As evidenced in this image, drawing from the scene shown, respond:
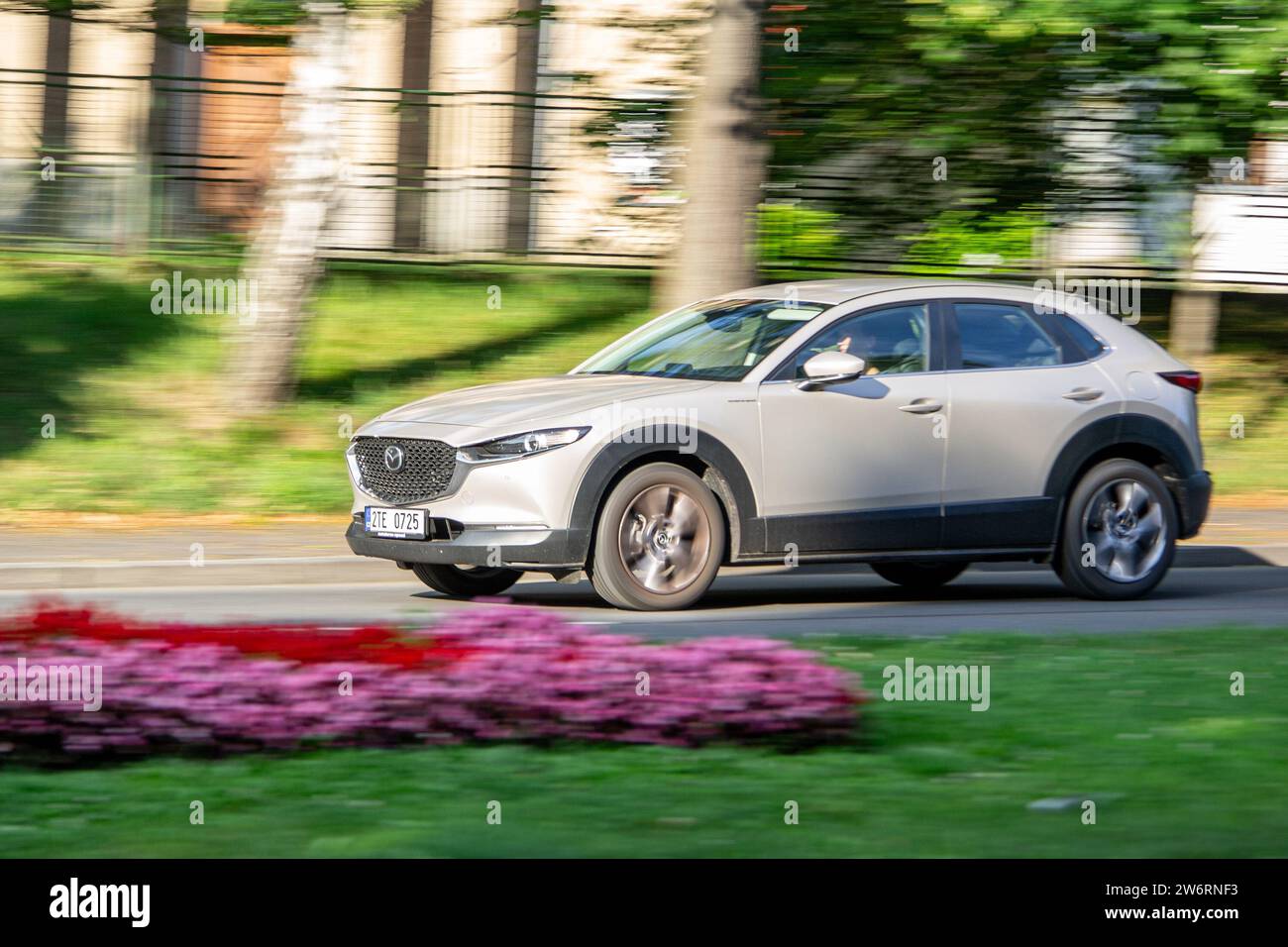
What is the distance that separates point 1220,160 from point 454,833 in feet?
52.1

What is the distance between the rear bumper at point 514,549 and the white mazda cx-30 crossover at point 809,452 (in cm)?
1

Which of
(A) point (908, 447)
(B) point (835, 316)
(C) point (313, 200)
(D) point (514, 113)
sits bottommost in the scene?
(A) point (908, 447)

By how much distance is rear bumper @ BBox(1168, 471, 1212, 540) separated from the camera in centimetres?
1090

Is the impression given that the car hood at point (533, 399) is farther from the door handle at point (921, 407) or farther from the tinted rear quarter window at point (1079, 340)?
the tinted rear quarter window at point (1079, 340)

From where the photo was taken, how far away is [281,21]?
51.2 feet

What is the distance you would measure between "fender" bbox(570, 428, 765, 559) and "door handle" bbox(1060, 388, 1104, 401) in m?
2.00

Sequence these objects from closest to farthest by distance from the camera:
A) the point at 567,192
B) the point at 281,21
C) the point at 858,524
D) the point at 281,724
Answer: the point at 281,724
the point at 858,524
the point at 281,21
the point at 567,192

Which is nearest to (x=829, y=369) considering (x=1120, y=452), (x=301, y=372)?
(x=1120, y=452)

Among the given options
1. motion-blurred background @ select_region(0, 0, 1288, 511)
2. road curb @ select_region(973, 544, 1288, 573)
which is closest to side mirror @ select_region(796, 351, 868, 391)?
road curb @ select_region(973, 544, 1288, 573)

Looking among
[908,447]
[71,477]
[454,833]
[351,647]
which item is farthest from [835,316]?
[71,477]
